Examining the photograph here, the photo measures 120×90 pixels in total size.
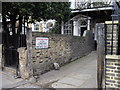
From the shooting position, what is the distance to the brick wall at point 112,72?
389cm

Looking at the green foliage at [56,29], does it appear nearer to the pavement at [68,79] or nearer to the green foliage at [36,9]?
the green foliage at [36,9]

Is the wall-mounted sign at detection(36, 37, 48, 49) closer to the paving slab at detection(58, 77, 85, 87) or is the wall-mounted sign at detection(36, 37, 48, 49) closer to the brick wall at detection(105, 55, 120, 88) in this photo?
the paving slab at detection(58, 77, 85, 87)

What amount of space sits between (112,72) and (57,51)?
3.96 metres

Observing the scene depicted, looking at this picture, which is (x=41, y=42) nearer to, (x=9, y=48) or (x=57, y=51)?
(x=57, y=51)

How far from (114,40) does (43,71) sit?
12.4ft

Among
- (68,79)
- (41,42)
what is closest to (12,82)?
(41,42)

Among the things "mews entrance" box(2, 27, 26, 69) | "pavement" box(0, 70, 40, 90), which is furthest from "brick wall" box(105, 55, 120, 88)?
"mews entrance" box(2, 27, 26, 69)

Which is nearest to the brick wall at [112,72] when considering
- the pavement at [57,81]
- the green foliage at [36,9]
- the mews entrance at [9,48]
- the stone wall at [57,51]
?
the pavement at [57,81]

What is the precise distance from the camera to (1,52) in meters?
7.38

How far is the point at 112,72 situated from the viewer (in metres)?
3.97

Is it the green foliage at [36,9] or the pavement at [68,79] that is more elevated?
the green foliage at [36,9]

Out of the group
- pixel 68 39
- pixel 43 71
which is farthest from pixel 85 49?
pixel 43 71

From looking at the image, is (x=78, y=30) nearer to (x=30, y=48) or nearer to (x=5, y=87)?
(x=30, y=48)

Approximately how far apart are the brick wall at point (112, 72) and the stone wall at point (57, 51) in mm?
3284
